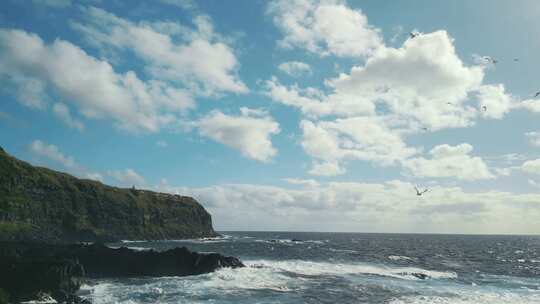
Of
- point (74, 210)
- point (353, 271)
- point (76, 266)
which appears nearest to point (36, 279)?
point (76, 266)

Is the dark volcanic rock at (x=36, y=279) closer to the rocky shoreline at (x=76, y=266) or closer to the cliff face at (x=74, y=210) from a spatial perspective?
the rocky shoreline at (x=76, y=266)

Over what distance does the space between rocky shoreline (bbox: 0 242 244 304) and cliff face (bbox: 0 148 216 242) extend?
4285 cm

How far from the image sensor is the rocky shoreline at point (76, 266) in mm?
39688

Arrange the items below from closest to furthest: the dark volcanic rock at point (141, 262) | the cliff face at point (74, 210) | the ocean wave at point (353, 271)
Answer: the dark volcanic rock at point (141, 262) → the ocean wave at point (353, 271) → the cliff face at point (74, 210)

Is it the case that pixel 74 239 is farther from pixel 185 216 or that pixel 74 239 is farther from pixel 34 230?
pixel 185 216

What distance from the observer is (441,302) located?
4241cm

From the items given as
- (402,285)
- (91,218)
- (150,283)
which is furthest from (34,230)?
(402,285)

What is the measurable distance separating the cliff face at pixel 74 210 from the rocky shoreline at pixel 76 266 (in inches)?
1687

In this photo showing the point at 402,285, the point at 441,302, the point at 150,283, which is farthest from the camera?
the point at 402,285

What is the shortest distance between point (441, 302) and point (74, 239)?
94.6m

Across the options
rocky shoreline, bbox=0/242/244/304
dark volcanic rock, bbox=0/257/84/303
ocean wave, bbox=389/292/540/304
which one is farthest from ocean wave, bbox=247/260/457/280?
dark volcanic rock, bbox=0/257/84/303

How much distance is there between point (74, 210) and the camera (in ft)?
391

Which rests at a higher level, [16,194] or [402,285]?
[16,194]

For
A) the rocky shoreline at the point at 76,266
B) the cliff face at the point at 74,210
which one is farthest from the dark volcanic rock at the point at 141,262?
the cliff face at the point at 74,210
